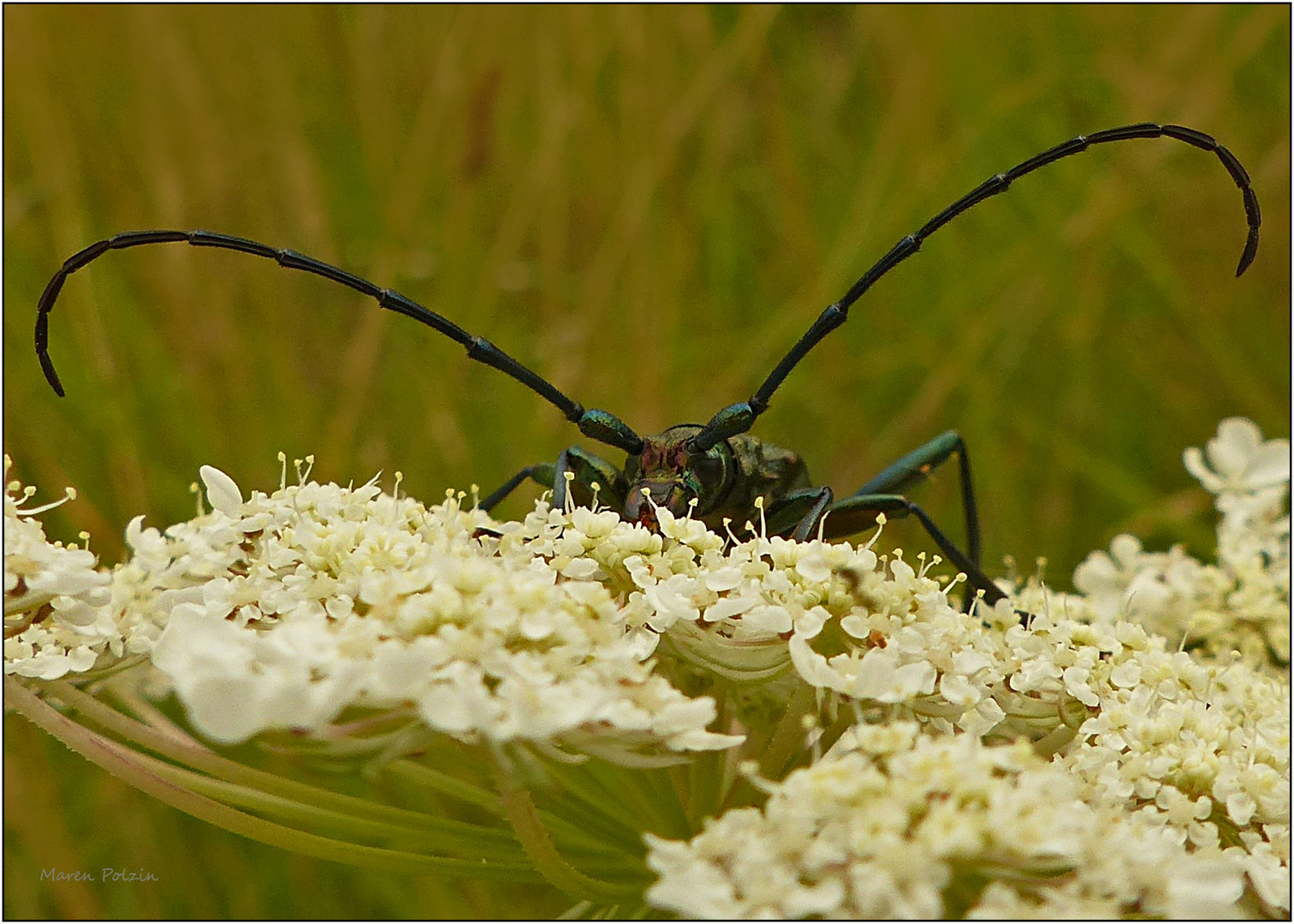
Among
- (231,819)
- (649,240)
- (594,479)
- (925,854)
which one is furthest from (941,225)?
(649,240)

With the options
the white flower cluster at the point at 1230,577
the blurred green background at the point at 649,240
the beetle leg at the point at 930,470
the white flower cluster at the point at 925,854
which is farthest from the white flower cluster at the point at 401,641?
the blurred green background at the point at 649,240

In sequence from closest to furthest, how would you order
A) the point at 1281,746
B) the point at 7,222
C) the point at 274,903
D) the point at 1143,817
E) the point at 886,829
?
the point at 886,829, the point at 1143,817, the point at 1281,746, the point at 274,903, the point at 7,222

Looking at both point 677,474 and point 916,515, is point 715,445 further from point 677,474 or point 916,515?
point 916,515

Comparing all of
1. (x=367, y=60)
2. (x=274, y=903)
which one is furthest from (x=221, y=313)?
(x=274, y=903)

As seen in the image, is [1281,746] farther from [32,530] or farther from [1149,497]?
[1149,497]

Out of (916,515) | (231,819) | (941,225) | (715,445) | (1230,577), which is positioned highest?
(941,225)

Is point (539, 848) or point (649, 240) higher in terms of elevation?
point (649, 240)

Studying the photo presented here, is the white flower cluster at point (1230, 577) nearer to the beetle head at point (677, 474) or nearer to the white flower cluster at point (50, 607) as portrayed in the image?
the beetle head at point (677, 474)
